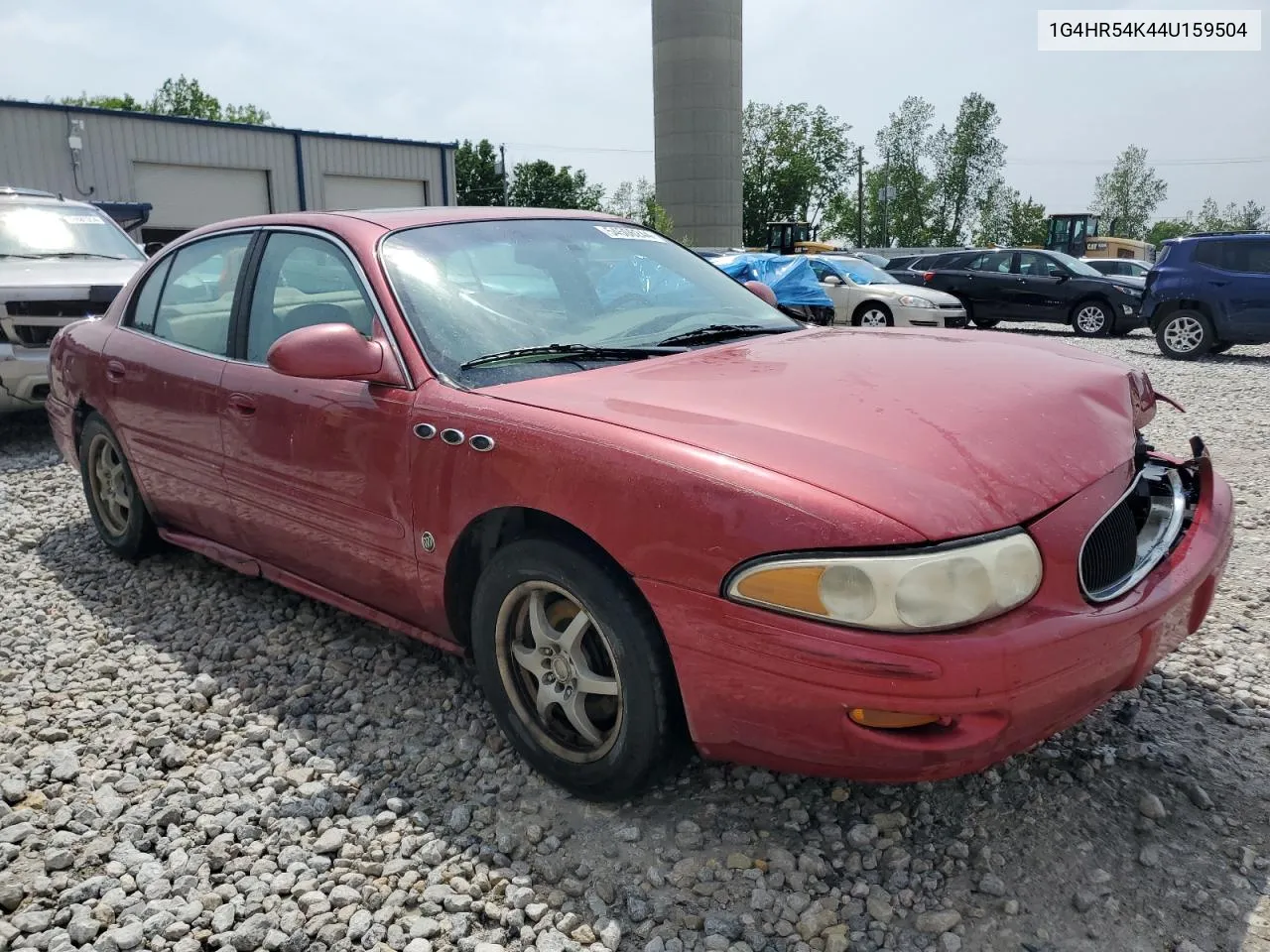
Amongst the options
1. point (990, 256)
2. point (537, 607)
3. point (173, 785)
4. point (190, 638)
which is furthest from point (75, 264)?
point (990, 256)

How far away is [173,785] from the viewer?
2.66m

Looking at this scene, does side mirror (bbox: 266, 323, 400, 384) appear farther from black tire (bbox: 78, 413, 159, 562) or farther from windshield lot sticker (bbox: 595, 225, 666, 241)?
black tire (bbox: 78, 413, 159, 562)

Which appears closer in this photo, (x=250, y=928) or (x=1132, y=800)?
(x=250, y=928)

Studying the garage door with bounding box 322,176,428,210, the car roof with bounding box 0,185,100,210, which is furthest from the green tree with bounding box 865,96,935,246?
the car roof with bounding box 0,185,100,210

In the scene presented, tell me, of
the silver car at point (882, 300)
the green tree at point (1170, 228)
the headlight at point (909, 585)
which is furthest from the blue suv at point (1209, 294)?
the green tree at point (1170, 228)

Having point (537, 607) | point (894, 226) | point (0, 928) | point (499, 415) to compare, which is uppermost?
point (894, 226)

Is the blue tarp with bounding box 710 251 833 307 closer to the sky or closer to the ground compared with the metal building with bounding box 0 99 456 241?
closer to the ground

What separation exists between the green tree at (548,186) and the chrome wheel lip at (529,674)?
62.7 meters

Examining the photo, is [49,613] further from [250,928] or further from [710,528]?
[710,528]

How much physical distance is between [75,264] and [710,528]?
7.30 m

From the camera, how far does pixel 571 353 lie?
2.82 meters

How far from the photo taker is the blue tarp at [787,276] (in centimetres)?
1429

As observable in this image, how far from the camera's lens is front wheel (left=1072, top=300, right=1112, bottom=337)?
15688 millimetres

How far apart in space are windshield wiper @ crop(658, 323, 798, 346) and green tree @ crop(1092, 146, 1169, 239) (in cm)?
8405
